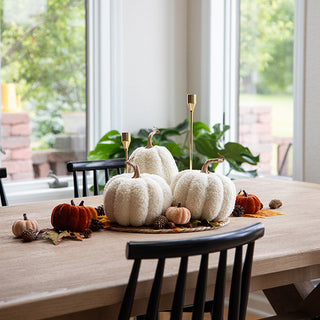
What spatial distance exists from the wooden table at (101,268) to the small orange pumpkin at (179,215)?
0.05 metres

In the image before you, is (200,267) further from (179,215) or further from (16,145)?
(16,145)

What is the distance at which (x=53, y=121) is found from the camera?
147 inches

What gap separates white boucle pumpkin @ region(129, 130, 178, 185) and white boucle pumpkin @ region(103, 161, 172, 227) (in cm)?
8

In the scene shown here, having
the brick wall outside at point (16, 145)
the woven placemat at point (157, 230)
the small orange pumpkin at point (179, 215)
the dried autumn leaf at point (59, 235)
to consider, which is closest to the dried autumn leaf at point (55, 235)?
the dried autumn leaf at point (59, 235)

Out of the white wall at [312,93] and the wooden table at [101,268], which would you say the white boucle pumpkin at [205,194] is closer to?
the wooden table at [101,268]

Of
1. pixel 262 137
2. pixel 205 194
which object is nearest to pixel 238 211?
pixel 205 194

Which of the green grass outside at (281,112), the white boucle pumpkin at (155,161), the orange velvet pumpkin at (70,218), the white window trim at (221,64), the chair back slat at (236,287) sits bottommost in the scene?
the chair back slat at (236,287)

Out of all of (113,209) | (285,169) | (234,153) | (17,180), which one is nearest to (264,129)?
(285,169)

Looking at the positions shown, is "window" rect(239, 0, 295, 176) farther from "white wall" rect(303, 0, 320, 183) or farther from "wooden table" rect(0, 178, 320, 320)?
"wooden table" rect(0, 178, 320, 320)

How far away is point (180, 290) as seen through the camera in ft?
3.70

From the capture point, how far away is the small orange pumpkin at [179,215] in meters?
1.64

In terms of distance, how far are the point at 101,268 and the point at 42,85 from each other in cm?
260

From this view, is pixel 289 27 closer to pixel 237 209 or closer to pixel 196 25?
pixel 196 25

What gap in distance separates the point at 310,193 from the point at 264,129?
1.54 meters
